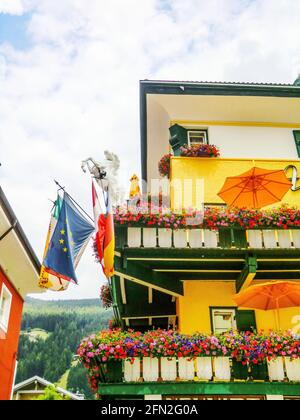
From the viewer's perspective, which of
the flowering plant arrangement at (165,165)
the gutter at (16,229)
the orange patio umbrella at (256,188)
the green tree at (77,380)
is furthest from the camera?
the green tree at (77,380)

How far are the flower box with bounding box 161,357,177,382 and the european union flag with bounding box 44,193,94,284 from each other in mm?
2962

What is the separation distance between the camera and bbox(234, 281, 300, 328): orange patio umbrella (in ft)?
38.9

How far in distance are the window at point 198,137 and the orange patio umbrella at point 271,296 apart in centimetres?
705

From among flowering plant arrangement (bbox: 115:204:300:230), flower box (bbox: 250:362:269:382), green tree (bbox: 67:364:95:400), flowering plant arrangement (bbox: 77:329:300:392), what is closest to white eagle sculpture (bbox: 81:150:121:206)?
flowering plant arrangement (bbox: 115:204:300:230)

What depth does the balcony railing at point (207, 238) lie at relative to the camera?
13.1 metres

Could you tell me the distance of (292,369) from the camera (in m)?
11.2

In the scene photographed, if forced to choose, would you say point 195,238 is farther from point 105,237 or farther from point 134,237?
point 105,237

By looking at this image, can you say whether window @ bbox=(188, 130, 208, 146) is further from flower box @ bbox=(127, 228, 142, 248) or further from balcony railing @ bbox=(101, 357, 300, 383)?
balcony railing @ bbox=(101, 357, 300, 383)

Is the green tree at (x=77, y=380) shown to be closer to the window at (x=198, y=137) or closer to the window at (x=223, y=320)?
the window at (x=198, y=137)

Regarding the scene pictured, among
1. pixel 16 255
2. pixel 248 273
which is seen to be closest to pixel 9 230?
pixel 16 255

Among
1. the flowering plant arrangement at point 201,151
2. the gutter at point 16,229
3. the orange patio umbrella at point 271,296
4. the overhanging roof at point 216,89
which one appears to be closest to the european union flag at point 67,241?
the gutter at point 16,229
